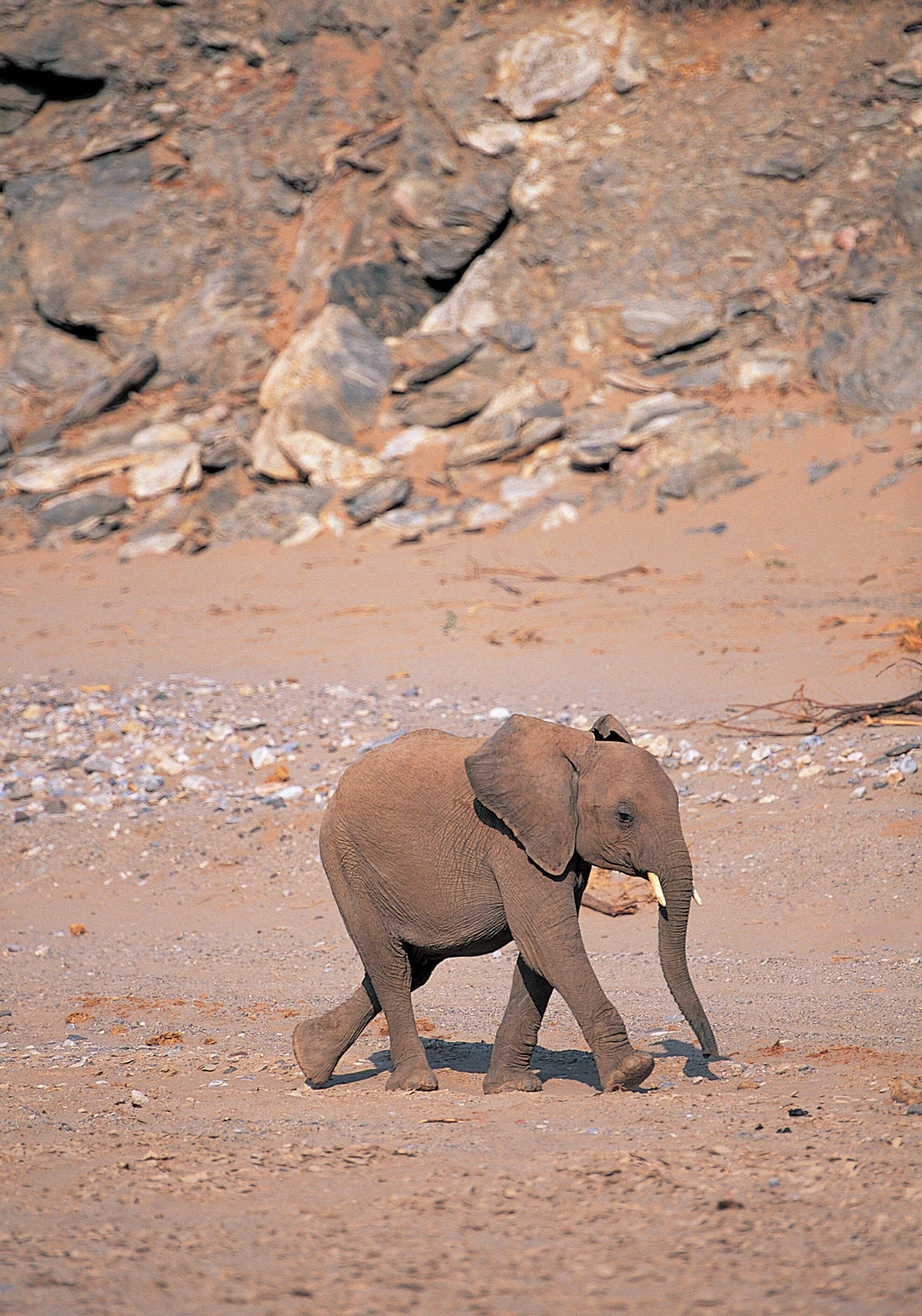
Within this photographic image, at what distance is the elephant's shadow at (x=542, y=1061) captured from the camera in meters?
5.45

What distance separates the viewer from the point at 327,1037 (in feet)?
17.8

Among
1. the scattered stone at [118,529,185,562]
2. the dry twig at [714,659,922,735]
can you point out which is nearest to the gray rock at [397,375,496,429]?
the scattered stone at [118,529,185,562]

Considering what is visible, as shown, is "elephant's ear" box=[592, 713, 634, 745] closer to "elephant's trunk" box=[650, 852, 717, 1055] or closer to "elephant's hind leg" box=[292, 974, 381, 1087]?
"elephant's trunk" box=[650, 852, 717, 1055]

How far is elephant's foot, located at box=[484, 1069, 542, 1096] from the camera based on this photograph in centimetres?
519

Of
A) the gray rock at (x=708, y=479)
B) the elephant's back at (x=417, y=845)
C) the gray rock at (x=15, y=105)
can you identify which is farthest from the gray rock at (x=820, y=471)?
the gray rock at (x=15, y=105)

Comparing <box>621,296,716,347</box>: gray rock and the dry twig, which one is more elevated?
<box>621,296,716,347</box>: gray rock

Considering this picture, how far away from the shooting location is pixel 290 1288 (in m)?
3.17

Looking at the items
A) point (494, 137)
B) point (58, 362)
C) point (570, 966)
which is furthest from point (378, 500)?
point (570, 966)

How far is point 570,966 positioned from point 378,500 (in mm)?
13558

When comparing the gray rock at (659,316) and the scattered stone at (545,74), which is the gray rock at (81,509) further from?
the scattered stone at (545,74)

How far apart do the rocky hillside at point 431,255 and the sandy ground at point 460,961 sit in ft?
5.80

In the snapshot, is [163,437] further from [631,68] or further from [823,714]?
[823,714]

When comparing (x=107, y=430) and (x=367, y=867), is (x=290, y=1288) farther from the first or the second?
(x=107, y=430)

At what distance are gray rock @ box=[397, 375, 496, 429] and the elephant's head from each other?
15.2m
